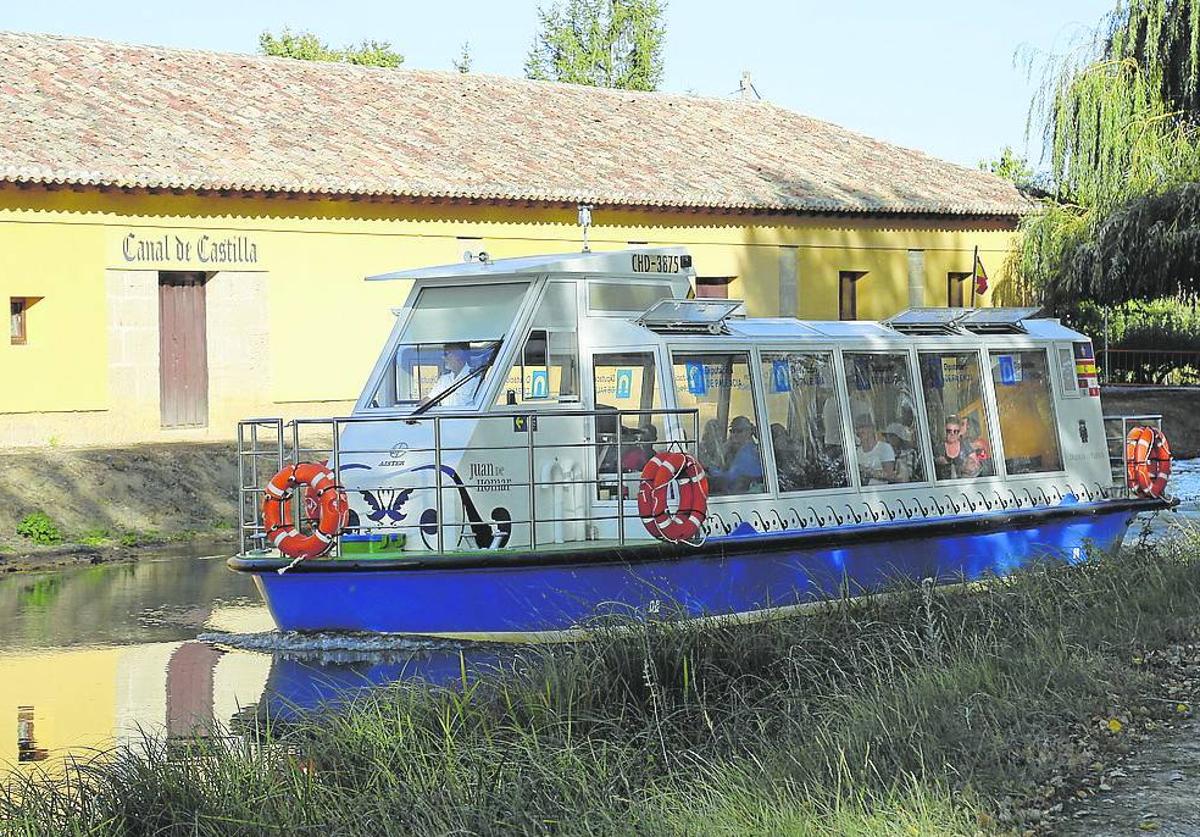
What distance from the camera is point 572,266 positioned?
12.7 m

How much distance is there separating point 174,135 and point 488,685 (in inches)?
727

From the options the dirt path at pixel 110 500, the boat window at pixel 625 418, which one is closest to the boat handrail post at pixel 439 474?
the boat window at pixel 625 418

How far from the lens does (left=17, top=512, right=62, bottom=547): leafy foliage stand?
1895 cm

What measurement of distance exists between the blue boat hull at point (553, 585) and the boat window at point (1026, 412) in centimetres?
197

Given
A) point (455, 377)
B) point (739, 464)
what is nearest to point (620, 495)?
point (739, 464)

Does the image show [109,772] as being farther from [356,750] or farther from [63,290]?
[63,290]

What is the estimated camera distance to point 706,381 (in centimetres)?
1288

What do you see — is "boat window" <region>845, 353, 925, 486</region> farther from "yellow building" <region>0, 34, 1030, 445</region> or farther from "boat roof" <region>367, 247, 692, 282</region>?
"yellow building" <region>0, 34, 1030, 445</region>

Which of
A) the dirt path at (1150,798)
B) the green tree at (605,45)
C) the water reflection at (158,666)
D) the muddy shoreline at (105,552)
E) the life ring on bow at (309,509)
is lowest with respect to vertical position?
Result: the water reflection at (158,666)

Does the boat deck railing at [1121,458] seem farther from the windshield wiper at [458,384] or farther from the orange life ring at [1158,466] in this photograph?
the windshield wiper at [458,384]

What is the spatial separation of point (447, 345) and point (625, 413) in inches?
64.9

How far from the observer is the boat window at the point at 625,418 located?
1239cm

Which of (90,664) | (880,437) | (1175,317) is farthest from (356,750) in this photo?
(1175,317)

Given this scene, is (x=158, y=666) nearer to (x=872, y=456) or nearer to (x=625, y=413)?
(x=625, y=413)
